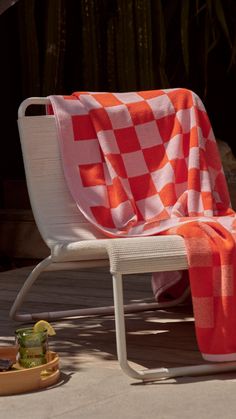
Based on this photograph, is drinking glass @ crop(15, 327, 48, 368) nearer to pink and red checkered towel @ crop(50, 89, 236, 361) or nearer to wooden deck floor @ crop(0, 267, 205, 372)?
wooden deck floor @ crop(0, 267, 205, 372)

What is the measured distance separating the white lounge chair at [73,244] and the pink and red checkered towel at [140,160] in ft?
0.16

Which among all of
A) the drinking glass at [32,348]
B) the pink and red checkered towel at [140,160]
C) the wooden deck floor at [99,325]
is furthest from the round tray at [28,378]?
the pink and red checkered towel at [140,160]

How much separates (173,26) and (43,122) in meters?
3.43

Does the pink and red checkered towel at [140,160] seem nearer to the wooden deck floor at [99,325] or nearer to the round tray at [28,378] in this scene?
the wooden deck floor at [99,325]

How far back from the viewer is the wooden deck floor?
3.37 metres

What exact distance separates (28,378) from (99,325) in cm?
104

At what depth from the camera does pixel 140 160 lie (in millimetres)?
3926

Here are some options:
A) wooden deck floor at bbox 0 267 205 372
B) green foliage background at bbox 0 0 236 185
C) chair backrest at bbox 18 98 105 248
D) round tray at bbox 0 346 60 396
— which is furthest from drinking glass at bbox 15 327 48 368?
green foliage background at bbox 0 0 236 185

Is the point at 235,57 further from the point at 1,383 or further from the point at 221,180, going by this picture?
the point at 1,383

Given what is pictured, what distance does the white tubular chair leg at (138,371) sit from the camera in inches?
118

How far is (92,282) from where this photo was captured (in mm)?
5121

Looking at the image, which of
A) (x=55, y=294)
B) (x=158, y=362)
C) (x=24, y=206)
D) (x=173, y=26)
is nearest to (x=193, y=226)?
(x=158, y=362)

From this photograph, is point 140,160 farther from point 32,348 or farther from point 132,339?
point 32,348

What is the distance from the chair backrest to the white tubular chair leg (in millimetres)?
660
